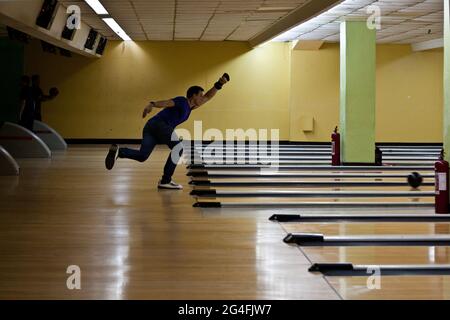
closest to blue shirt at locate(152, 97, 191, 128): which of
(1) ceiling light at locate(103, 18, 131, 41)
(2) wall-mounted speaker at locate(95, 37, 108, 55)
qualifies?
(1) ceiling light at locate(103, 18, 131, 41)

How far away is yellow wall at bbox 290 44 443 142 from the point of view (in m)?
20.6

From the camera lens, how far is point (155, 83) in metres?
21.2

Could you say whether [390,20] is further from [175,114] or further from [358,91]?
[175,114]

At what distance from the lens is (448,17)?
788 centimetres

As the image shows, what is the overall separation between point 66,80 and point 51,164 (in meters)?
8.09

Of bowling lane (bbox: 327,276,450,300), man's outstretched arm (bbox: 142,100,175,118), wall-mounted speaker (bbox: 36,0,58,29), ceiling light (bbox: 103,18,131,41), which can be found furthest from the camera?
ceiling light (bbox: 103,18,131,41)

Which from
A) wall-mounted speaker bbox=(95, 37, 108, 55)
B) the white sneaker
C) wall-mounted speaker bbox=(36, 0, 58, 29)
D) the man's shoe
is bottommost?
the white sneaker

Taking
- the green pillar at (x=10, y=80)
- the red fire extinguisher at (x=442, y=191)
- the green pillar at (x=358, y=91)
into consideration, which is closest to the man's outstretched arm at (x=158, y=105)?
the red fire extinguisher at (x=442, y=191)

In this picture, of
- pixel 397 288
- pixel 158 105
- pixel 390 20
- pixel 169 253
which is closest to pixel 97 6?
pixel 158 105

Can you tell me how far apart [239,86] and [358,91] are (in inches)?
312

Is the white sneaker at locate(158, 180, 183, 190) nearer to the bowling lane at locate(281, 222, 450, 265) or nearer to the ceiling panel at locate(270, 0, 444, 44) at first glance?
the bowling lane at locate(281, 222, 450, 265)

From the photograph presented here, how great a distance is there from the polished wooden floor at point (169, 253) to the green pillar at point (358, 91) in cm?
592

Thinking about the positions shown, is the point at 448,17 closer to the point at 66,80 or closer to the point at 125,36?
the point at 125,36

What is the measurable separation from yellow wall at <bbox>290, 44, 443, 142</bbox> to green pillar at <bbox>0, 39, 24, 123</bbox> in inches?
316
